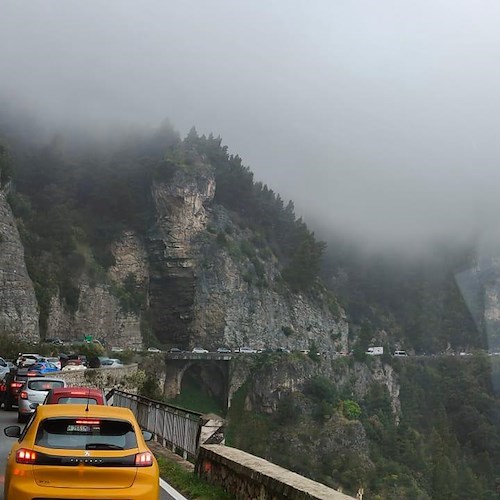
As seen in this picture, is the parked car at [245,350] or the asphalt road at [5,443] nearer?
the asphalt road at [5,443]

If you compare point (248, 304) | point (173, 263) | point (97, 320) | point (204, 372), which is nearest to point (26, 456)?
point (97, 320)

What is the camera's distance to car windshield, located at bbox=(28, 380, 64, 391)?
2100 centimetres

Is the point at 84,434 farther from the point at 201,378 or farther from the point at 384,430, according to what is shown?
the point at 384,430

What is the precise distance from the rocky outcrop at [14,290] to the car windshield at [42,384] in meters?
38.1

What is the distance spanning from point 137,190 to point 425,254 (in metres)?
90.5

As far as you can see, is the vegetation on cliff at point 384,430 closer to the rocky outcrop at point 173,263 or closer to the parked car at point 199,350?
the parked car at point 199,350

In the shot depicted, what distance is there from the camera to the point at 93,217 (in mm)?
86562

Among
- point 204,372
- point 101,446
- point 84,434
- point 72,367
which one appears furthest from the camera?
point 204,372

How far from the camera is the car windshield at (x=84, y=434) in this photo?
665 centimetres

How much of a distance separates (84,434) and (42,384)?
1547 centimetres

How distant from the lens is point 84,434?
6781 millimetres

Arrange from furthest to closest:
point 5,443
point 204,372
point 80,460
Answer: point 204,372 → point 5,443 → point 80,460

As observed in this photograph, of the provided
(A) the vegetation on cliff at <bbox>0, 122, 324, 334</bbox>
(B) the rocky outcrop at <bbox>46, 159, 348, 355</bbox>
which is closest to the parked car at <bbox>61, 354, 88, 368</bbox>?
(A) the vegetation on cliff at <bbox>0, 122, 324, 334</bbox>

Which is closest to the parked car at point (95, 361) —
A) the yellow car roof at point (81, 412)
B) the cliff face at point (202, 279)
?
the cliff face at point (202, 279)
